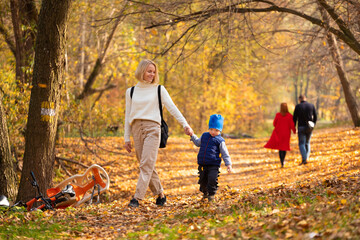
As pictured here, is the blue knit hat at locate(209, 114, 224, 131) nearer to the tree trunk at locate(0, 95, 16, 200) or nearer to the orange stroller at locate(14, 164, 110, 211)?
the orange stroller at locate(14, 164, 110, 211)

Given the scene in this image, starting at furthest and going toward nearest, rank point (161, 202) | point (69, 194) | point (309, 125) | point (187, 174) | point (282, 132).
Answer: point (187, 174), point (282, 132), point (309, 125), point (161, 202), point (69, 194)

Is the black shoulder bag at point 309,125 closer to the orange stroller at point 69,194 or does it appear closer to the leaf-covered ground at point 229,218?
the leaf-covered ground at point 229,218

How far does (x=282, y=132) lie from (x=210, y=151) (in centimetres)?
724

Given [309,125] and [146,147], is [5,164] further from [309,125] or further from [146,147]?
[309,125]

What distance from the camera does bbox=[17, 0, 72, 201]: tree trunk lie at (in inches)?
271

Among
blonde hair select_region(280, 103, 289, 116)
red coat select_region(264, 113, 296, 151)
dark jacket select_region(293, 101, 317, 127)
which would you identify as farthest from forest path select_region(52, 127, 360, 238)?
blonde hair select_region(280, 103, 289, 116)

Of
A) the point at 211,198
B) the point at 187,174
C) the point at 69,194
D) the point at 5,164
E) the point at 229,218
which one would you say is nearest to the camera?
the point at 229,218

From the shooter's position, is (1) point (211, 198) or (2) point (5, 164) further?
(2) point (5, 164)

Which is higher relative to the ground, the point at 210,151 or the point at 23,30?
the point at 23,30

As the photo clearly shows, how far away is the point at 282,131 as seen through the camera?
1296 centimetres

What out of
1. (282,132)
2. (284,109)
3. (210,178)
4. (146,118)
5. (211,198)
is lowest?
(211,198)

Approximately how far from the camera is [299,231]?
12.8 ft

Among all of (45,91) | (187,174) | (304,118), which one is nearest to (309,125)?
(304,118)

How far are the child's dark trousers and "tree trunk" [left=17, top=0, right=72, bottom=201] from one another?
2.85 m
